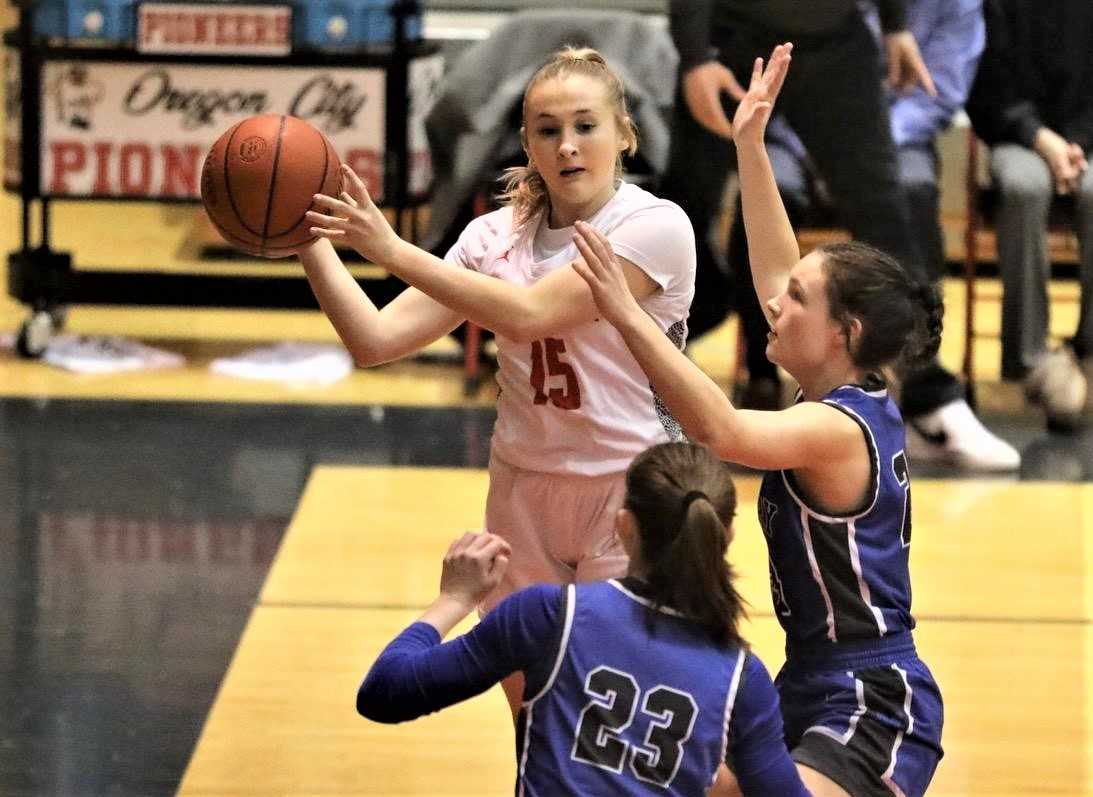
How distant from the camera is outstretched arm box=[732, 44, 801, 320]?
3.49m

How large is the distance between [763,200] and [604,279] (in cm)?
72

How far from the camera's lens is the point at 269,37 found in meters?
7.74

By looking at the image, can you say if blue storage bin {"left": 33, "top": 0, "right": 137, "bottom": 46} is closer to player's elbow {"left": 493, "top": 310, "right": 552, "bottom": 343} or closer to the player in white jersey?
the player in white jersey

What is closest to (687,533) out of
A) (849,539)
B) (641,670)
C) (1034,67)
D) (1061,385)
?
(641,670)

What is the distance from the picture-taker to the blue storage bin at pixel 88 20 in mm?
7738

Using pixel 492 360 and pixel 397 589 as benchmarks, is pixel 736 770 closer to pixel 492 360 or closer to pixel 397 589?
pixel 397 589

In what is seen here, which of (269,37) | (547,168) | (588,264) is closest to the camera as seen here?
(588,264)

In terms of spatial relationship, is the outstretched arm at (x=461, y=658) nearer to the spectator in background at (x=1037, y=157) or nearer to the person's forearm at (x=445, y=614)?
the person's forearm at (x=445, y=614)

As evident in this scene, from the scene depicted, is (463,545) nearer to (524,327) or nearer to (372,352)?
(524,327)

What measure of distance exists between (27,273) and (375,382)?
1.48m

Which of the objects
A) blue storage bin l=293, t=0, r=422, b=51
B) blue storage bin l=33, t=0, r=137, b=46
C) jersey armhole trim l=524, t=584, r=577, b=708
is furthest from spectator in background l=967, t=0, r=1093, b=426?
jersey armhole trim l=524, t=584, r=577, b=708

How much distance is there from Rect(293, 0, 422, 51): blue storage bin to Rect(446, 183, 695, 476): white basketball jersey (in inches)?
174

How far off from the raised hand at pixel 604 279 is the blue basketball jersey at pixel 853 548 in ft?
1.32

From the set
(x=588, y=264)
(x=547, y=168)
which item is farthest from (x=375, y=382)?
(x=588, y=264)
